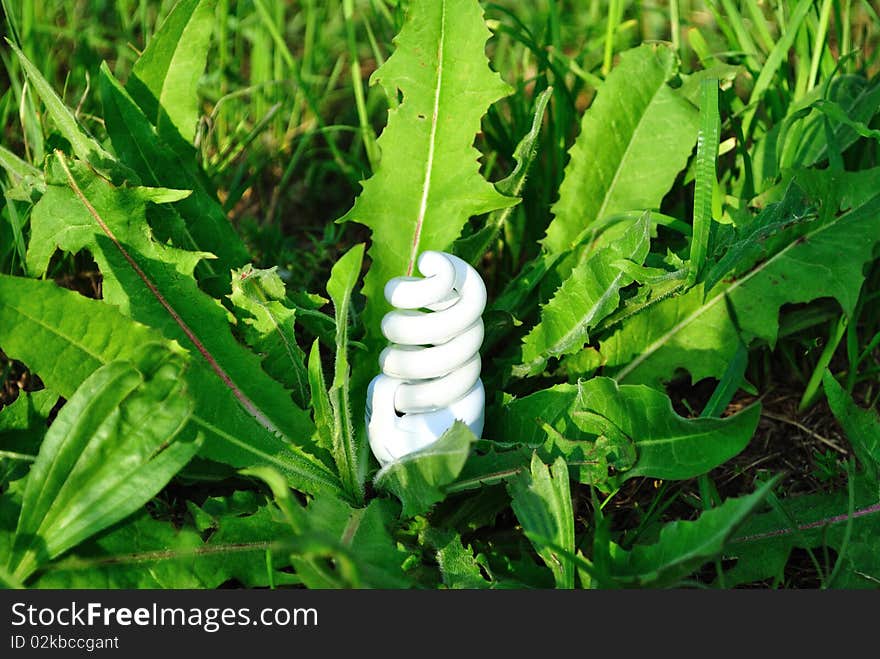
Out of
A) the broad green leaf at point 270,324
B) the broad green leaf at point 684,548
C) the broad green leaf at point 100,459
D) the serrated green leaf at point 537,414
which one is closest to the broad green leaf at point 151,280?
the broad green leaf at point 270,324

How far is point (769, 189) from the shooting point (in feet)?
6.40

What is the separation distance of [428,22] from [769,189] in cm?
78

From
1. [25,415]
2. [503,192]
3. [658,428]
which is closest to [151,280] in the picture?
[25,415]

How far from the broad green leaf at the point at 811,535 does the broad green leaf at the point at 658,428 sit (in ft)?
0.59

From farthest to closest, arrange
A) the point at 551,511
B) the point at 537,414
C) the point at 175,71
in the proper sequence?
the point at 175,71 → the point at 537,414 → the point at 551,511

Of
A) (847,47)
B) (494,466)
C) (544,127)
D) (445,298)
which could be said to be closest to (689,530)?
(494,466)

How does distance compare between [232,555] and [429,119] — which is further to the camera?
[429,119]

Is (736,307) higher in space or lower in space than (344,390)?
lower

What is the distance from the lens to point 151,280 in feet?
5.49

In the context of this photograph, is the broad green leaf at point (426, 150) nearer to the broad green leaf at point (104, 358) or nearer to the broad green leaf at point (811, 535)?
the broad green leaf at point (104, 358)

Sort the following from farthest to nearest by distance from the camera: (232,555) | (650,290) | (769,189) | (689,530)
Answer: (769,189), (650,290), (232,555), (689,530)

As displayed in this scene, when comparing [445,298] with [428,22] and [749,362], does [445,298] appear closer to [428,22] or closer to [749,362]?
[428,22]

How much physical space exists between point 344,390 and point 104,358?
1.41 feet

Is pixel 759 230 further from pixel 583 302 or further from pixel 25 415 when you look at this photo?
pixel 25 415
